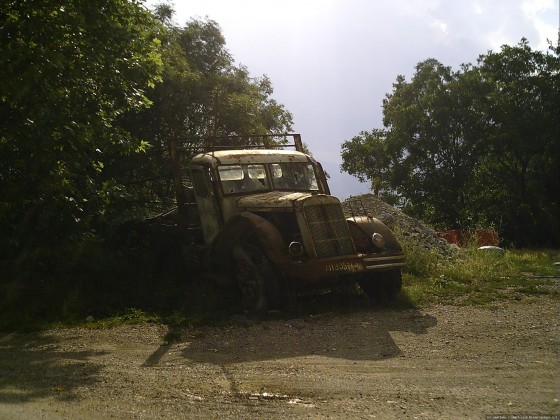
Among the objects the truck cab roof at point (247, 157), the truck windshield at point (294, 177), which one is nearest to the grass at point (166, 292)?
the truck windshield at point (294, 177)

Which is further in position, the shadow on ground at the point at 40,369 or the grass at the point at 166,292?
the grass at the point at 166,292

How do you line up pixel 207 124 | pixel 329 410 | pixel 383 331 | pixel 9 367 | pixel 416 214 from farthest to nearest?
pixel 416 214, pixel 207 124, pixel 383 331, pixel 9 367, pixel 329 410

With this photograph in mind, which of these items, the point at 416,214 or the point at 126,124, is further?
the point at 416,214

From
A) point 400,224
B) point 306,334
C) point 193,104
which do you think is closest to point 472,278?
point 400,224

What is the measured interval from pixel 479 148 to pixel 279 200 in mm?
23574

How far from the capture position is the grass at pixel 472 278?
10.1 m

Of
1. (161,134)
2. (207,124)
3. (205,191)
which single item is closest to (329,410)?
(205,191)

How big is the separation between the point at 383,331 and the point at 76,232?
5.71 meters

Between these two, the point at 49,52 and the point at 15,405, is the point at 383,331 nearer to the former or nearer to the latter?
the point at 15,405

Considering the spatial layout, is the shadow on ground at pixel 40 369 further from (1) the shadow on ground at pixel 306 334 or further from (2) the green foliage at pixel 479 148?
(2) the green foliage at pixel 479 148

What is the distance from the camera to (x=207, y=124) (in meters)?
17.6

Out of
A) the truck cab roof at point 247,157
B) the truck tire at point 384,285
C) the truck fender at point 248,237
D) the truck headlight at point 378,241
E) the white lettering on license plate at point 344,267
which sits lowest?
the truck tire at point 384,285

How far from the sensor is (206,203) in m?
10.6

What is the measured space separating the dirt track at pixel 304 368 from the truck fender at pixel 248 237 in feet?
3.38
